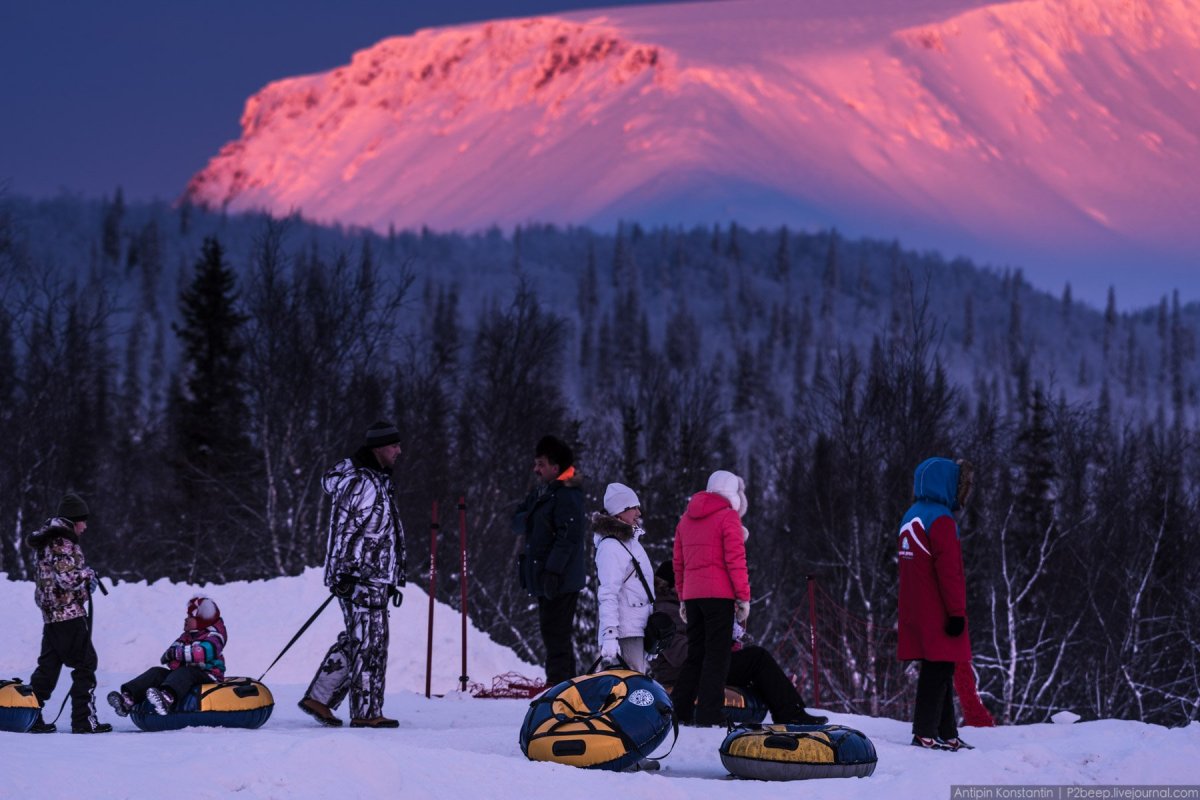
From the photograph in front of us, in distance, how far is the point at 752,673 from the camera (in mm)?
10305

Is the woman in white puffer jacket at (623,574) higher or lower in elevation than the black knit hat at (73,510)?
lower

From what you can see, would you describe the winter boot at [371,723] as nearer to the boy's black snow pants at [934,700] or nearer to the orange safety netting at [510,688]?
the orange safety netting at [510,688]

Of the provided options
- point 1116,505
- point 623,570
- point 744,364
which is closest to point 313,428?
point 1116,505

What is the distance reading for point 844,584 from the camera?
140ft

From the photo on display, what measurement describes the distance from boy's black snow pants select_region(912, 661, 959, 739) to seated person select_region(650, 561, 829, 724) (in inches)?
27.2

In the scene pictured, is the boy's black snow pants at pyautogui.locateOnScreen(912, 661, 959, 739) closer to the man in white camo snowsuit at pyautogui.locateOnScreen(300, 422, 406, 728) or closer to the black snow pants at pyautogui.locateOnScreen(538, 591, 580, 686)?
the black snow pants at pyautogui.locateOnScreen(538, 591, 580, 686)

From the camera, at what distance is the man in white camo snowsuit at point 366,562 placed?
10023mm

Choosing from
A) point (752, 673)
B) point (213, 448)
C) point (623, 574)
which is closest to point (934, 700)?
point (752, 673)

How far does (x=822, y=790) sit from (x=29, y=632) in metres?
11.5

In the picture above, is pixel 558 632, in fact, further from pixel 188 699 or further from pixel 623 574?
pixel 188 699

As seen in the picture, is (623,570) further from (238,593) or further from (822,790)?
(238,593)

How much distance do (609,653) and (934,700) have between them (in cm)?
224

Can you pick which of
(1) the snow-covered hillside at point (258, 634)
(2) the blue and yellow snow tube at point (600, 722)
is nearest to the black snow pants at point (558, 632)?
(2) the blue and yellow snow tube at point (600, 722)

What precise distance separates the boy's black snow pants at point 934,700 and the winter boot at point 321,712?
3.97m
